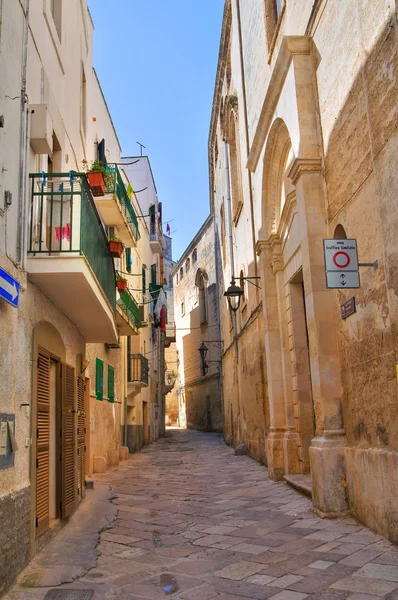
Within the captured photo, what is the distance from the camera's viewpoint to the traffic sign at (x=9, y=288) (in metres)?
4.75

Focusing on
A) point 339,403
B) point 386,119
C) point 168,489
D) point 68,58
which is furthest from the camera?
point 168,489

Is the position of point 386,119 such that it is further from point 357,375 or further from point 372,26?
point 357,375

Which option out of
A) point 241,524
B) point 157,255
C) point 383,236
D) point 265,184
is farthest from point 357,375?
point 157,255

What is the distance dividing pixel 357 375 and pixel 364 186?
2205mm

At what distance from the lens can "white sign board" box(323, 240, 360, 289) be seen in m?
6.11

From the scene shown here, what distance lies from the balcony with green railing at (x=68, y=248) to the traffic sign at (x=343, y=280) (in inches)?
105

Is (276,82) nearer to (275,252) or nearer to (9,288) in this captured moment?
(275,252)

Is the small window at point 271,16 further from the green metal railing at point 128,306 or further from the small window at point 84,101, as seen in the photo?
the green metal railing at point 128,306

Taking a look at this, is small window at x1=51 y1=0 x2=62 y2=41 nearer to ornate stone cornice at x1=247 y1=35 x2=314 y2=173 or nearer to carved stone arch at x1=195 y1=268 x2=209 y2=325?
ornate stone cornice at x1=247 y1=35 x2=314 y2=173

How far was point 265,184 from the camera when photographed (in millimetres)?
12008

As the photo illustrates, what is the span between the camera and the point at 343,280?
6.13 metres

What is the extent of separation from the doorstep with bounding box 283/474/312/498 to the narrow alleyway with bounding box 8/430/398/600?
0.15 m

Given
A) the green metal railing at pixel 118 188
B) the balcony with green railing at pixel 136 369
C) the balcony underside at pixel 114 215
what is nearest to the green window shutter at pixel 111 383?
the balcony with green railing at pixel 136 369

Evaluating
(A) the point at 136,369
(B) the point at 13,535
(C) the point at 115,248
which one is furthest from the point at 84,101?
(A) the point at 136,369
